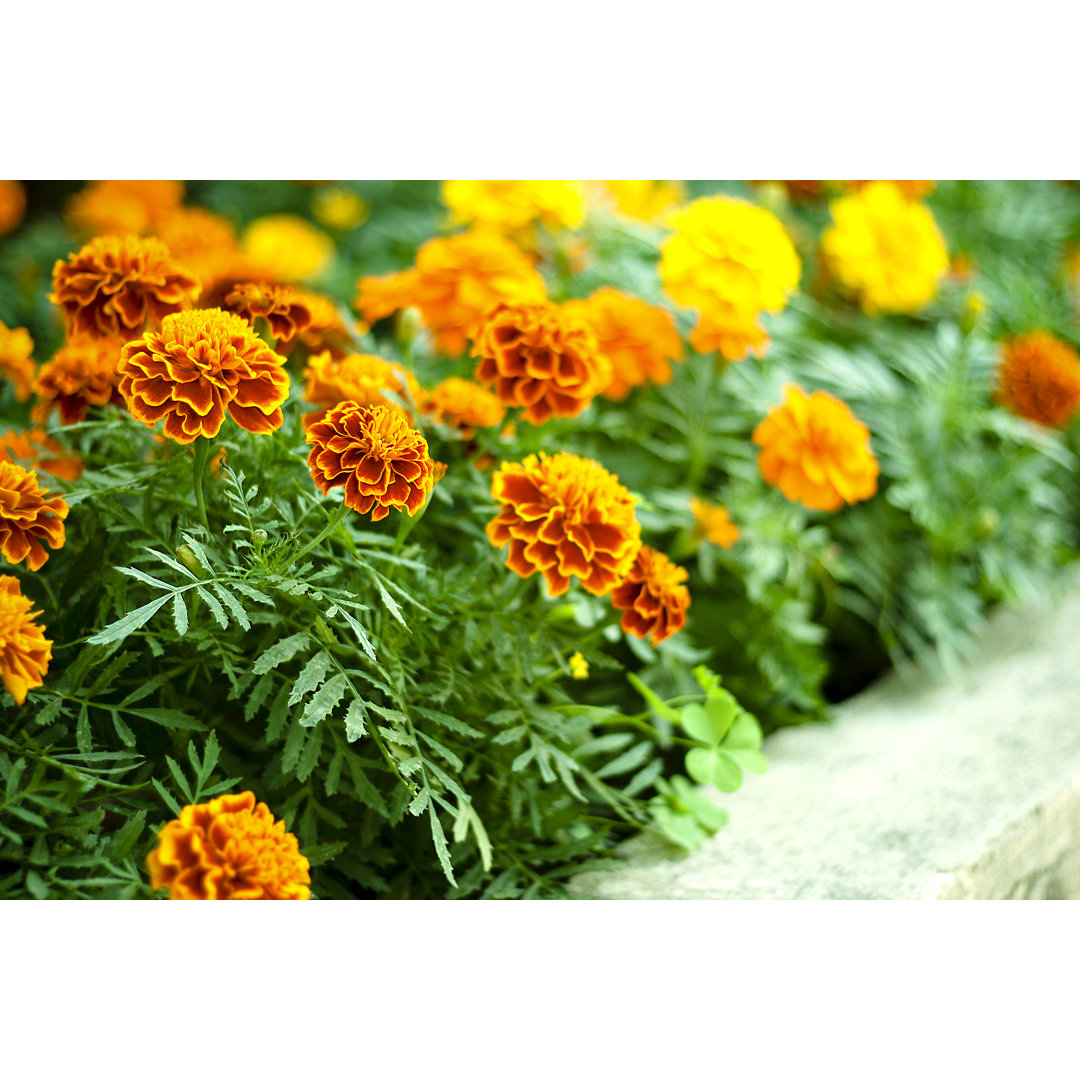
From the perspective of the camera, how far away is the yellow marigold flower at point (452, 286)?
130cm

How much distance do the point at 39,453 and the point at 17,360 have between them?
130 mm

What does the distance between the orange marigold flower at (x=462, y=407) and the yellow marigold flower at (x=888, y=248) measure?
1039 mm

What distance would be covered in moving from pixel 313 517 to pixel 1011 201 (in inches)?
86.7

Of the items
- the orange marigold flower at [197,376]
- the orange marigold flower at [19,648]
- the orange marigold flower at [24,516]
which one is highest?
the orange marigold flower at [197,376]

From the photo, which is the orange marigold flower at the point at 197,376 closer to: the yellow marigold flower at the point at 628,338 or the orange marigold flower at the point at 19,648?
Answer: the orange marigold flower at the point at 19,648

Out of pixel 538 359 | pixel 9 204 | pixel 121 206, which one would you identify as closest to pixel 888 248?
pixel 538 359

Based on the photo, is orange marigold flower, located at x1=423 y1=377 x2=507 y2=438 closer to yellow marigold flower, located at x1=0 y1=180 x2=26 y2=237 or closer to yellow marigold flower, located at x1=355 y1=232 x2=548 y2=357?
yellow marigold flower, located at x1=355 y1=232 x2=548 y2=357

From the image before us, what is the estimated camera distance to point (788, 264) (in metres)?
1.47

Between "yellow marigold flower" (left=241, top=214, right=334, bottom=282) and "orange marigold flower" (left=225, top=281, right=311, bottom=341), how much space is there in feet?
3.57

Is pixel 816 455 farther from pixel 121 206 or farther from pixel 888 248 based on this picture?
pixel 121 206

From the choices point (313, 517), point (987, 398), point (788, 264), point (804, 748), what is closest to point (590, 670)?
point (804, 748)

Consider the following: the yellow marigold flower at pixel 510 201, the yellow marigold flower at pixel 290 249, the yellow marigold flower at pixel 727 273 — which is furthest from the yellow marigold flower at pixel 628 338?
the yellow marigold flower at pixel 290 249

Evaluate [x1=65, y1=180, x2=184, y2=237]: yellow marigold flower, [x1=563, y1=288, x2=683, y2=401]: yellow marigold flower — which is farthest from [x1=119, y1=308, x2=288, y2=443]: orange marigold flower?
[x1=65, y1=180, x2=184, y2=237]: yellow marigold flower

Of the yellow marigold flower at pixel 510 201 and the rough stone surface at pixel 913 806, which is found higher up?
the yellow marigold flower at pixel 510 201
